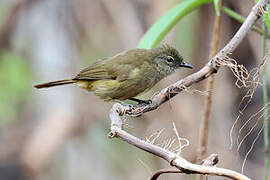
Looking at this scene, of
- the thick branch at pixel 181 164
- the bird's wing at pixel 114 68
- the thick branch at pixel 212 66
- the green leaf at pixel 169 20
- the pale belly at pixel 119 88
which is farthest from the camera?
the bird's wing at pixel 114 68

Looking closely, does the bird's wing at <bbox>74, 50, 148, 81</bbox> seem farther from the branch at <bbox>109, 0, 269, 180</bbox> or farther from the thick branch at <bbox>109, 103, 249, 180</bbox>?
the thick branch at <bbox>109, 103, 249, 180</bbox>

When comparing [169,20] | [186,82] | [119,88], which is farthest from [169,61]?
[186,82]

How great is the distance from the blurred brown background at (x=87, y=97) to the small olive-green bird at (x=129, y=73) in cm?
34

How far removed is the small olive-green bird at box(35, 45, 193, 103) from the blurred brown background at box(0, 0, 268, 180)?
13.4 inches

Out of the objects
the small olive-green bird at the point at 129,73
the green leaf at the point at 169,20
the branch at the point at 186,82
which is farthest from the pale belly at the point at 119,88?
the branch at the point at 186,82

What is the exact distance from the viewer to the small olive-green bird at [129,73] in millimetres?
3529

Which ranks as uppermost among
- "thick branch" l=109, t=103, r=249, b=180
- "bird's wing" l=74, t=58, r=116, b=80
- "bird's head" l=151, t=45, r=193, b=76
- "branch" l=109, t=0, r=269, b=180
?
"bird's head" l=151, t=45, r=193, b=76

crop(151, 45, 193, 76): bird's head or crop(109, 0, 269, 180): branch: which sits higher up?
crop(151, 45, 193, 76): bird's head

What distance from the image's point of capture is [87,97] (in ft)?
15.0

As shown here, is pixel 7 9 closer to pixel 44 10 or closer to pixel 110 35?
pixel 44 10

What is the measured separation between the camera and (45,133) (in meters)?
4.38

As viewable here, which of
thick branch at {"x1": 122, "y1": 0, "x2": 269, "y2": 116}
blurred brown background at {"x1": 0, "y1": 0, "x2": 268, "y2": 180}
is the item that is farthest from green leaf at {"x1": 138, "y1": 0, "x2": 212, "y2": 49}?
blurred brown background at {"x1": 0, "y1": 0, "x2": 268, "y2": 180}

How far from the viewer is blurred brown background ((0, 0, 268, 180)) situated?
3.91 meters

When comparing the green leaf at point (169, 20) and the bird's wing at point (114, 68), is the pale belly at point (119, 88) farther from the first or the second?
the green leaf at point (169, 20)
